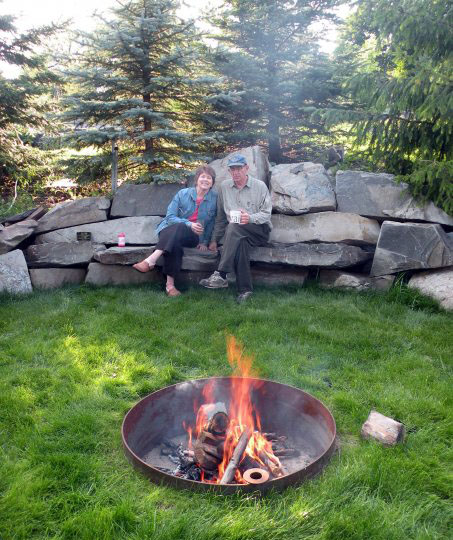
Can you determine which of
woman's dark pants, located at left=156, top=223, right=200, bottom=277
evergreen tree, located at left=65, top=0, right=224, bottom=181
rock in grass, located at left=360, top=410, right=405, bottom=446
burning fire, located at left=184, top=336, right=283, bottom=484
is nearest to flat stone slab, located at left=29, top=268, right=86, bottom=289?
woman's dark pants, located at left=156, top=223, right=200, bottom=277

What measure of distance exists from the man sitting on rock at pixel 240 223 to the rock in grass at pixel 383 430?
98.8 inches

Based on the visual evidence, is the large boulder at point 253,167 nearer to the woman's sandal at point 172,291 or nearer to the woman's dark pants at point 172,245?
the woman's dark pants at point 172,245

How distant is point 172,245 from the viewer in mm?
5496

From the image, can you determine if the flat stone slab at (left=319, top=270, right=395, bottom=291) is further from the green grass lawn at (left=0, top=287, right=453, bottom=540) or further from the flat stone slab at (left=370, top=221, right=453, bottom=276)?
the green grass lawn at (left=0, top=287, right=453, bottom=540)

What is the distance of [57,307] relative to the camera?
16.9ft

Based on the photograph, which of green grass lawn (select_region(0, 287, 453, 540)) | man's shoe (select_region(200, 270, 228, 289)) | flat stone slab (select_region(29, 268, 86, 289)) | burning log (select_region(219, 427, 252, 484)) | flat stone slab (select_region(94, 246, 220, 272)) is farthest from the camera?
flat stone slab (select_region(29, 268, 86, 289))

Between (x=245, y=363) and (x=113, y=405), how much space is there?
1.12 metres

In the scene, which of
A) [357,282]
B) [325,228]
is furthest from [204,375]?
[325,228]

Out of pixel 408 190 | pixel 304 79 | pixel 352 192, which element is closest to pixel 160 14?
pixel 304 79

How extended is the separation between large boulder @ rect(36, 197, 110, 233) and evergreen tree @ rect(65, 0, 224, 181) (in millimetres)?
695

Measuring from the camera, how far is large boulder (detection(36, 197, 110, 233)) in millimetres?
6312

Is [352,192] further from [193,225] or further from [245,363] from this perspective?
[245,363]

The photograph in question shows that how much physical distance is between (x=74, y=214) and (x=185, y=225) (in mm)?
1688

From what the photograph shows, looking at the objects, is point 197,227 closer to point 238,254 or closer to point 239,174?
point 238,254
